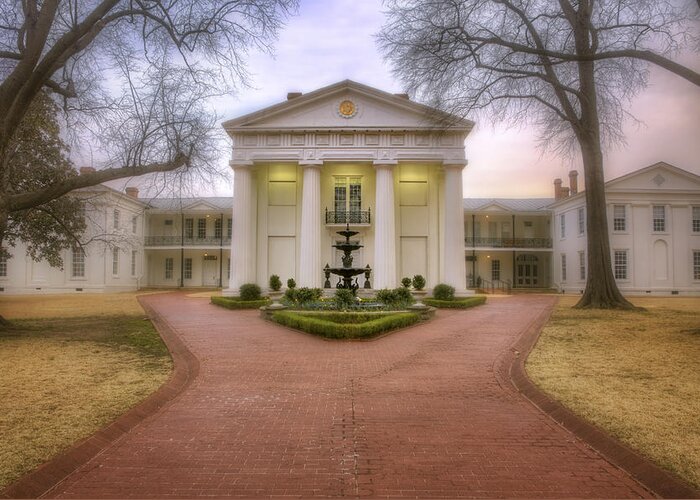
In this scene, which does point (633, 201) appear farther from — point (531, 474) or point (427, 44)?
point (531, 474)

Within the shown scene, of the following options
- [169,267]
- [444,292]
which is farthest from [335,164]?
[169,267]

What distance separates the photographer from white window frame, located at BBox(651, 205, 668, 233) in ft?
119

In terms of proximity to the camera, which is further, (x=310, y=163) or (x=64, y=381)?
(x=310, y=163)

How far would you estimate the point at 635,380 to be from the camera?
27.8ft

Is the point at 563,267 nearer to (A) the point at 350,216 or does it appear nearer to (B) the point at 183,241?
(A) the point at 350,216

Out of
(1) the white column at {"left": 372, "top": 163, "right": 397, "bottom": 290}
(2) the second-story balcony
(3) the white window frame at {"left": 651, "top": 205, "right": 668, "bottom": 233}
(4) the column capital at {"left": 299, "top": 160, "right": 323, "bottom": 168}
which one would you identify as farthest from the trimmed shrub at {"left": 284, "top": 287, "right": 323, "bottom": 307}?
(3) the white window frame at {"left": 651, "top": 205, "right": 668, "bottom": 233}

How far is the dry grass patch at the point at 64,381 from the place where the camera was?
217 inches

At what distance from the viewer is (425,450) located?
215 inches

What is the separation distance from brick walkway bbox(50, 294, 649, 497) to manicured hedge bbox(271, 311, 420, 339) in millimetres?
2785

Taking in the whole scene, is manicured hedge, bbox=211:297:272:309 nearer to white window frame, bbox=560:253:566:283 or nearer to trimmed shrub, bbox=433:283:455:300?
trimmed shrub, bbox=433:283:455:300

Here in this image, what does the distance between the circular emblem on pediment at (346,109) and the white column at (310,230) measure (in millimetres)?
2973

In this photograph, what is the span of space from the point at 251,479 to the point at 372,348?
7.68m

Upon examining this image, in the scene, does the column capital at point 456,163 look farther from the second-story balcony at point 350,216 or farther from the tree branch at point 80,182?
the tree branch at point 80,182

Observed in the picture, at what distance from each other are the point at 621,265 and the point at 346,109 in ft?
67.9
